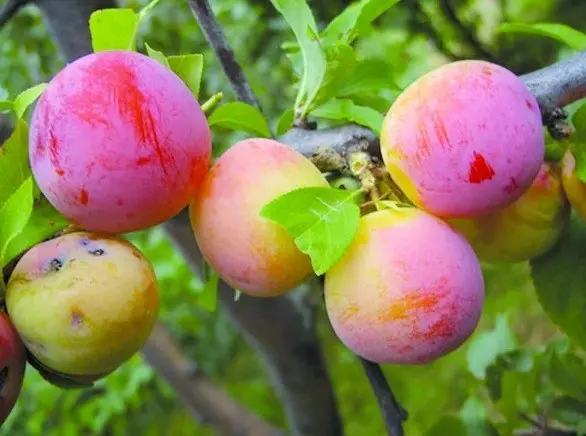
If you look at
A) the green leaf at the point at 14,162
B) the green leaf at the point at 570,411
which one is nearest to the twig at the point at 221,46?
the green leaf at the point at 14,162

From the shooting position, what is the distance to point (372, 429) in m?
1.66

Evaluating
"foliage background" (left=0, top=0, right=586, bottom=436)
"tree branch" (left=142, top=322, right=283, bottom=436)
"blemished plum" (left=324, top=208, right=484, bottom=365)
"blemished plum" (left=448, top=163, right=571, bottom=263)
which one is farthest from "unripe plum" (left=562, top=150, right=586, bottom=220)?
"tree branch" (left=142, top=322, right=283, bottom=436)

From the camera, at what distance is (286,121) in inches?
18.6

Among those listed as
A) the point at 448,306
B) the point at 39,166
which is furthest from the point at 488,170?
the point at 39,166

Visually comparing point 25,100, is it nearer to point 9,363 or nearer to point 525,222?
point 9,363

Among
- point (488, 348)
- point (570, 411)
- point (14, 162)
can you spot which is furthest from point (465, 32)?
point (14, 162)

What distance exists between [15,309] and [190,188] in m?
0.10

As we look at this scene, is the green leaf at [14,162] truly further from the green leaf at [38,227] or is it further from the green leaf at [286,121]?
the green leaf at [286,121]

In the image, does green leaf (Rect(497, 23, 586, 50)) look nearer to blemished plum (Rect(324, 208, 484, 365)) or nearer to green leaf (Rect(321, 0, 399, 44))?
green leaf (Rect(321, 0, 399, 44))

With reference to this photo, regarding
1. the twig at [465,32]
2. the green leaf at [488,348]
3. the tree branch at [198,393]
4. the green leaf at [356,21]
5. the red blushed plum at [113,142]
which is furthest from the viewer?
the tree branch at [198,393]

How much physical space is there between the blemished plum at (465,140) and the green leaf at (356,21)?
0.08 metres

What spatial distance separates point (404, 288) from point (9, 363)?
19cm

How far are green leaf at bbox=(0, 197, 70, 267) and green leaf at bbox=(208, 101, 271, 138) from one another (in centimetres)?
10

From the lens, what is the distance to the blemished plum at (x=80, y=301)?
0.35 meters
